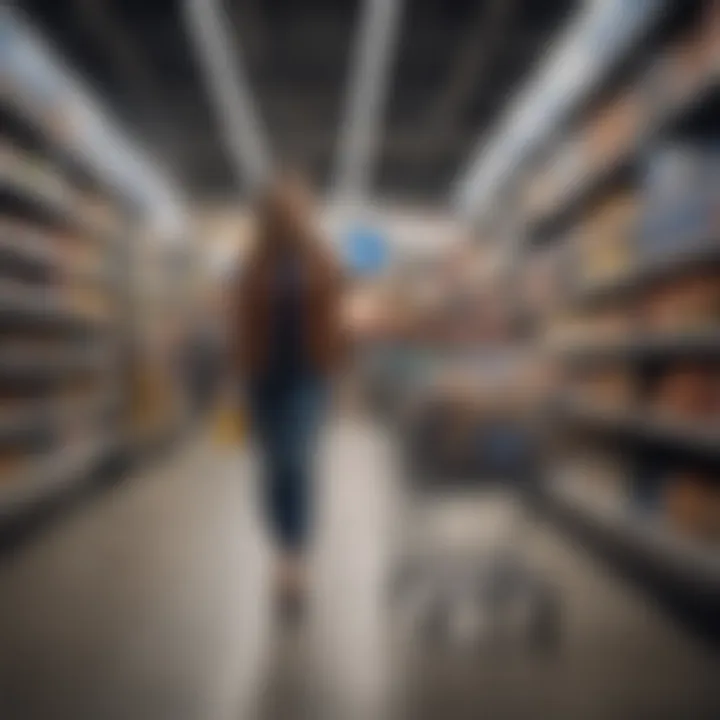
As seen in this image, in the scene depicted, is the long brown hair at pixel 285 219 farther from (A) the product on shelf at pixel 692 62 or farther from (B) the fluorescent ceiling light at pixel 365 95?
(A) the product on shelf at pixel 692 62

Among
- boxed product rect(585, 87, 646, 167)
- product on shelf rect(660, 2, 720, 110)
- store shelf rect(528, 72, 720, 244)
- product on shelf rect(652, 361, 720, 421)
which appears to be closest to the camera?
store shelf rect(528, 72, 720, 244)

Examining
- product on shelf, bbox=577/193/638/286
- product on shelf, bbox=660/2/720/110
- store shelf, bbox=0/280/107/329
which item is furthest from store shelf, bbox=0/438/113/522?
product on shelf, bbox=660/2/720/110

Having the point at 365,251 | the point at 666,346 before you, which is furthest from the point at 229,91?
the point at 666,346

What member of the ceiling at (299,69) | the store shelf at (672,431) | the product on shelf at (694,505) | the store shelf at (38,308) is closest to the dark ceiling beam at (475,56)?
the ceiling at (299,69)

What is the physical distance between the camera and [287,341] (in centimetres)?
79

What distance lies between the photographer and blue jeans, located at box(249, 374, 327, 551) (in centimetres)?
80

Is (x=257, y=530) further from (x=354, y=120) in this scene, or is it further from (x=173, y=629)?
(x=354, y=120)

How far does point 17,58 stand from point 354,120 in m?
0.29

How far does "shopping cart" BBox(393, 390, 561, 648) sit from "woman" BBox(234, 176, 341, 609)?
164 millimetres

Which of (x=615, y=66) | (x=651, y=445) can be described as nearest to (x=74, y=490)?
(x=615, y=66)

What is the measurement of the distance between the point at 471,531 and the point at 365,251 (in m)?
0.47

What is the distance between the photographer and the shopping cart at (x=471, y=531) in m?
0.96

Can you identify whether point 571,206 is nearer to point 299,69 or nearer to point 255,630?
point 299,69

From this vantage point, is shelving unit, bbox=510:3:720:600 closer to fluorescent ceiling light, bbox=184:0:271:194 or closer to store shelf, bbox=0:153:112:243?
fluorescent ceiling light, bbox=184:0:271:194
